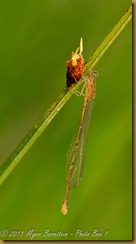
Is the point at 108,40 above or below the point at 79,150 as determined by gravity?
above

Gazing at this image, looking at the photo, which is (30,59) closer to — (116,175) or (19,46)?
(19,46)

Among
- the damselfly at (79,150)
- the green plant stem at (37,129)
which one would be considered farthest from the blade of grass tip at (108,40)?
the damselfly at (79,150)

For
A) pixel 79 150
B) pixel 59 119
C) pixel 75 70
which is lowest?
pixel 79 150

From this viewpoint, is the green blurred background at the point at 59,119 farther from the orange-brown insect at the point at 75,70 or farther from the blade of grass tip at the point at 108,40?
the blade of grass tip at the point at 108,40

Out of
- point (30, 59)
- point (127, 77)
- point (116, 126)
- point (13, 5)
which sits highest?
point (13, 5)

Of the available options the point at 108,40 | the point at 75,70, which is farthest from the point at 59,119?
the point at 108,40

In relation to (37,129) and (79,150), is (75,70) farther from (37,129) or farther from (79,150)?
(79,150)

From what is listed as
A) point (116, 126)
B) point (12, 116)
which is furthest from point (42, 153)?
point (116, 126)

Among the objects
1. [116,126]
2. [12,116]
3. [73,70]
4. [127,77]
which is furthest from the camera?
[127,77]

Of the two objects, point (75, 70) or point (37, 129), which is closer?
point (37, 129)
